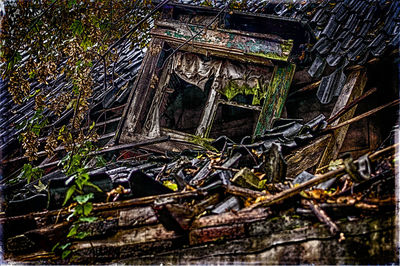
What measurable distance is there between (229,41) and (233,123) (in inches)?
72.0

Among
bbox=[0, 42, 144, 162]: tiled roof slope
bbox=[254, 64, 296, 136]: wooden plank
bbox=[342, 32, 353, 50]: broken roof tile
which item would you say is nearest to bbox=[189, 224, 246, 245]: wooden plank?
bbox=[254, 64, 296, 136]: wooden plank

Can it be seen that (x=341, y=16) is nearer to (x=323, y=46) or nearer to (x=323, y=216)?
(x=323, y=46)

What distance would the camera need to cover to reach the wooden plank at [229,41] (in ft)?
18.5

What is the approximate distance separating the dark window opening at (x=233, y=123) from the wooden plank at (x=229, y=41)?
1.51 meters

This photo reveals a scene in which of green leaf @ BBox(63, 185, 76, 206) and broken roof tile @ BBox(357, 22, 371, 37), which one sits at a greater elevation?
broken roof tile @ BBox(357, 22, 371, 37)

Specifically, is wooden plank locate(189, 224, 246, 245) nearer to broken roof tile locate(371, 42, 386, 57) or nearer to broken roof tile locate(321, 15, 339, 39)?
broken roof tile locate(371, 42, 386, 57)

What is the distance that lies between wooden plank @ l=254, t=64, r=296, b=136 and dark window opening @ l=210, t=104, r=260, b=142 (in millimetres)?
1271

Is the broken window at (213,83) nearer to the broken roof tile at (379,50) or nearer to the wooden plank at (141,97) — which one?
the wooden plank at (141,97)

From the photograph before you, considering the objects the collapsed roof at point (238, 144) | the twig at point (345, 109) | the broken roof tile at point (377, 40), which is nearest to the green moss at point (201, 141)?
the collapsed roof at point (238, 144)

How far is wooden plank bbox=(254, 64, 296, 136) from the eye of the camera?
5539mm

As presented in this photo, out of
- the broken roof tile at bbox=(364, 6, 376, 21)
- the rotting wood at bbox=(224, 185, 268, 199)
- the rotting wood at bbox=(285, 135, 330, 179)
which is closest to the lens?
the rotting wood at bbox=(224, 185, 268, 199)

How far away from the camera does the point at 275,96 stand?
561 cm

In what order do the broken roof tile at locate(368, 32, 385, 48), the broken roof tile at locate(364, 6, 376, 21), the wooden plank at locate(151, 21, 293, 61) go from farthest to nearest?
1. the wooden plank at locate(151, 21, 293, 61)
2. the broken roof tile at locate(364, 6, 376, 21)
3. the broken roof tile at locate(368, 32, 385, 48)

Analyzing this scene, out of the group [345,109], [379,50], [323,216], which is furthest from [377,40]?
[323,216]
